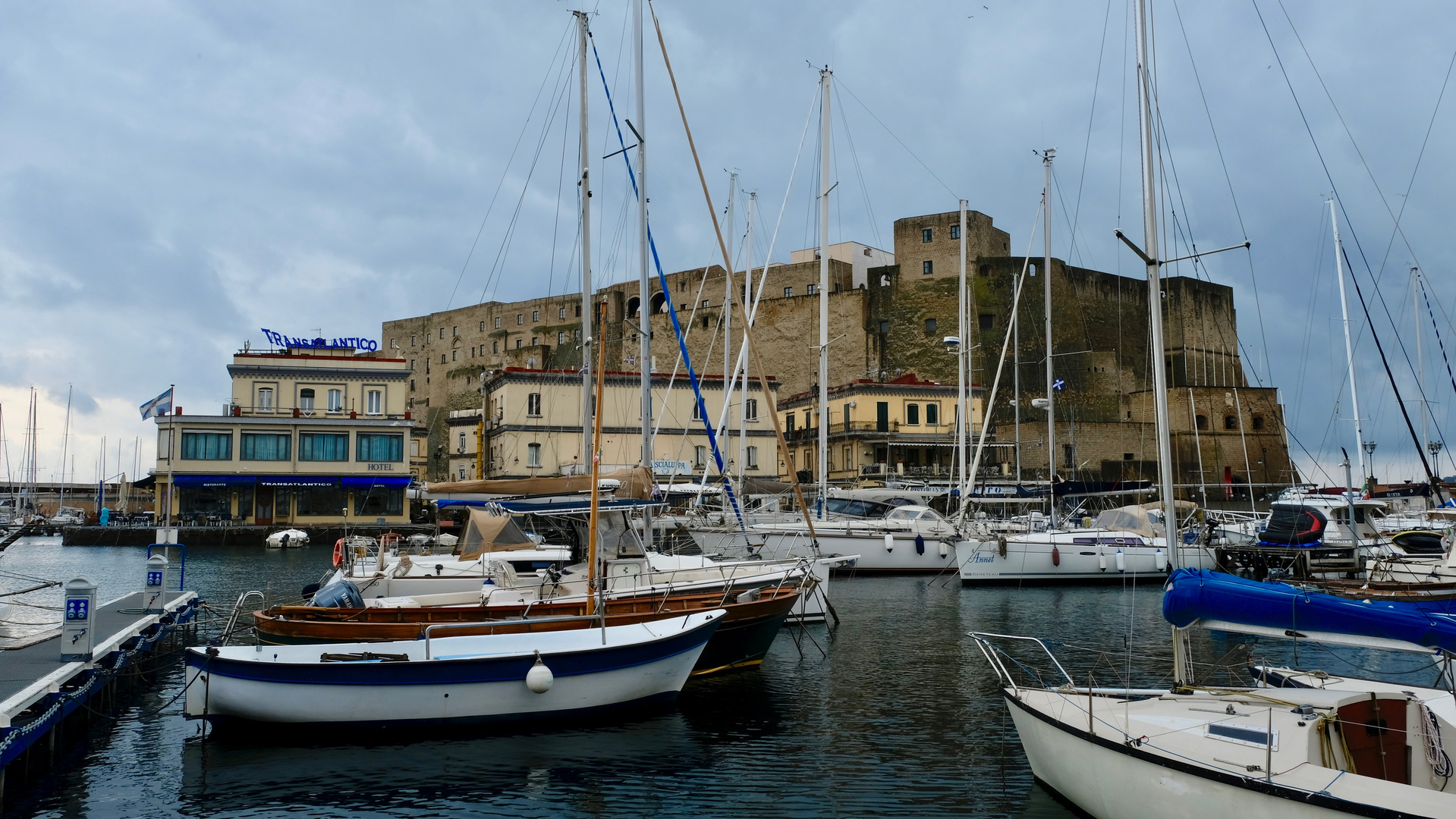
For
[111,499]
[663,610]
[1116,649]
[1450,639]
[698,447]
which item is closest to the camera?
[1450,639]

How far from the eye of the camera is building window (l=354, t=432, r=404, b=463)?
5134 centimetres

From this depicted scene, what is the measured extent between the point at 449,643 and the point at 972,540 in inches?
723

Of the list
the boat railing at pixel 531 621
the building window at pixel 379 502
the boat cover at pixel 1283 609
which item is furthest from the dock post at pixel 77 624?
the building window at pixel 379 502

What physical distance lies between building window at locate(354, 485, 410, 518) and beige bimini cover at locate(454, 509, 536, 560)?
3420cm

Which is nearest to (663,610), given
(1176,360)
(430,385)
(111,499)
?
(1176,360)

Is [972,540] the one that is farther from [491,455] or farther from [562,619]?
[491,455]

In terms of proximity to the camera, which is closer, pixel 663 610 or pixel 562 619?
pixel 562 619

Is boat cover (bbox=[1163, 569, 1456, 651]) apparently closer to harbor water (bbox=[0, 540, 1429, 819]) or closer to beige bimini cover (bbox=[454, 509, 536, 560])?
harbor water (bbox=[0, 540, 1429, 819])

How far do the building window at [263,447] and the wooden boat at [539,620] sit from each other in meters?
39.6

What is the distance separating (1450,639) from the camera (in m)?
8.52

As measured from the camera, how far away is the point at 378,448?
169 feet

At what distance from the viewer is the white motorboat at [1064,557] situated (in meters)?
27.3

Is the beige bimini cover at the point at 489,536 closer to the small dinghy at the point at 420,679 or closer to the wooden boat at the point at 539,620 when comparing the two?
the wooden boat at the point at 539,620

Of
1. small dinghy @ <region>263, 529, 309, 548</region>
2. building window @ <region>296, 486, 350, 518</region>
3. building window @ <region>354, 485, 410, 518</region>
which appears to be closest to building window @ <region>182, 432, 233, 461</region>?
building window @ <region>296, 486, 350, 518</region>
